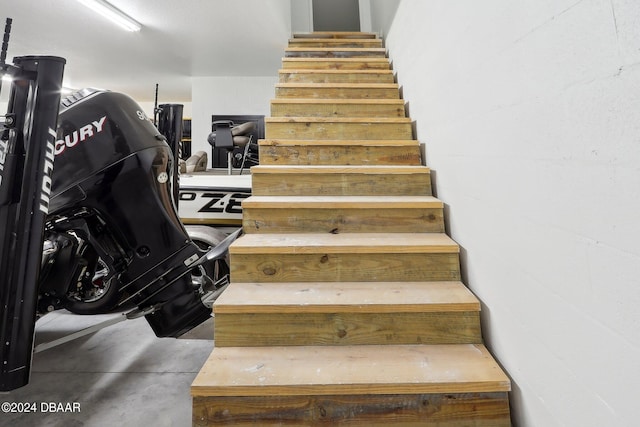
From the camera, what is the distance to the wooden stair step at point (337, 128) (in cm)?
207

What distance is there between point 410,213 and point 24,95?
1.51m

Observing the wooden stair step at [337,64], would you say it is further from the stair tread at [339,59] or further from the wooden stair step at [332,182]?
the wooden stair step at [332,182]

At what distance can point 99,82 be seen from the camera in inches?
239

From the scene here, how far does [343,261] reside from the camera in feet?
4.50

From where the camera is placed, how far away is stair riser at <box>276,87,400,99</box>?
247cm

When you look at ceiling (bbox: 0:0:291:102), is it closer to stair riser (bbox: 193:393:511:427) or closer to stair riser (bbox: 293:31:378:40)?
stair riser (bbox: 293:31:378:40)

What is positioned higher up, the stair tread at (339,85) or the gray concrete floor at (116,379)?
the stair tread at (339,85)

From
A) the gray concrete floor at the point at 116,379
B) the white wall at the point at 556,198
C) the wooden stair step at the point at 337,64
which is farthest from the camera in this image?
the wooden stair step at the point at 337,64

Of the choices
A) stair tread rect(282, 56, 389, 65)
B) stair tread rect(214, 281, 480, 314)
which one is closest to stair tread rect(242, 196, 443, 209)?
stair tread rect(214, 281, 480, 314)

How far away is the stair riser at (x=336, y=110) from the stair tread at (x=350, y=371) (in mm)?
1618

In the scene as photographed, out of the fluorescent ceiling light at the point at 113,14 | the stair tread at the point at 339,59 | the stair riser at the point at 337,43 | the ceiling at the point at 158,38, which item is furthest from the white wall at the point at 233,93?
the stair tread at the point at 339,59

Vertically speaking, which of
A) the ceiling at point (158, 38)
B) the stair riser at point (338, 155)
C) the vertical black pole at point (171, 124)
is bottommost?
the stair riser at point (338, 155)

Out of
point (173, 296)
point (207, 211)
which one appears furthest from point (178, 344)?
point (207, 211)

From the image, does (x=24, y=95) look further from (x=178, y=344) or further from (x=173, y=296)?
(x=178, y=344)
